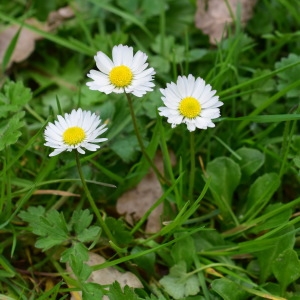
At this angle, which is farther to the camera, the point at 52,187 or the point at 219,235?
the point at 52,187

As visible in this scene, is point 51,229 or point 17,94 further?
point 17,94

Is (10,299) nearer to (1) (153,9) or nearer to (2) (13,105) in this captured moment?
(2) (13,105)

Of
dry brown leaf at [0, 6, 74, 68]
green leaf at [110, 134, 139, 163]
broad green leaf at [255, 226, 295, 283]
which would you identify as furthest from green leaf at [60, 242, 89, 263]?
dry brown leaf at [0, 6, 74, 68]

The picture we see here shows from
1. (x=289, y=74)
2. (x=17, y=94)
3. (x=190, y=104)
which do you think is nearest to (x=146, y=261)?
(x=190, y=104)

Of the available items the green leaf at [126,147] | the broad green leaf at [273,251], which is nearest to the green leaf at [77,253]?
the green leaf at [126,147]

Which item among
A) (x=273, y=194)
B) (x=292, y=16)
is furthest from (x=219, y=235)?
(x=292, y=16)

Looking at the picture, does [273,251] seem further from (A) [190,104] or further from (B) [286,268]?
(A) [190,104]
